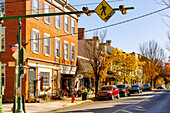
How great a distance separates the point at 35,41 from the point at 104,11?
16.1 m

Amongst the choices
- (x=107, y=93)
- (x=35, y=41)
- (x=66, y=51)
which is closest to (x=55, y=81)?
(x=66, y=51)

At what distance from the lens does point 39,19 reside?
28422mm

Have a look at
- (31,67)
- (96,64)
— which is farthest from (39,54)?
(96,64)

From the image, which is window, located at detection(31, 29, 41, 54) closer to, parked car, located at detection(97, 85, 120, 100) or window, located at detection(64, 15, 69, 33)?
window, located at detection(64, 15, 69, 33)

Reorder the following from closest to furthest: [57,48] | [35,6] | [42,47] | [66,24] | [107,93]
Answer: [35,6] → [42,47] → [107,93] → [57,48] → [66,24]

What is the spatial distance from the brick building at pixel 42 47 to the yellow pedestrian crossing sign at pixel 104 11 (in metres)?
11.0

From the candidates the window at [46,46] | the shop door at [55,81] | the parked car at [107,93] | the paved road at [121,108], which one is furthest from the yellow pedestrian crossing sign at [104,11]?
the shop door at [55,81]

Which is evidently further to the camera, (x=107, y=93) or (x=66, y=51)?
(x=66, y=51)

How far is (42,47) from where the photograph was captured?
29.2 metres

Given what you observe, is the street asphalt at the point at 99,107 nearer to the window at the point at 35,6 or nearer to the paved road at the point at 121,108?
the paved road at the point at 121,108

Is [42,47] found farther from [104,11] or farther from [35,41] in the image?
[104,11]

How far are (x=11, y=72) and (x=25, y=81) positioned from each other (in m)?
1.68

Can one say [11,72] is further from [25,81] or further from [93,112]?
[93,112]

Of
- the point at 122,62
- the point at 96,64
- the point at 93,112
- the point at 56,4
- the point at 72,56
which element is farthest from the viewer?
the point at 122,62
